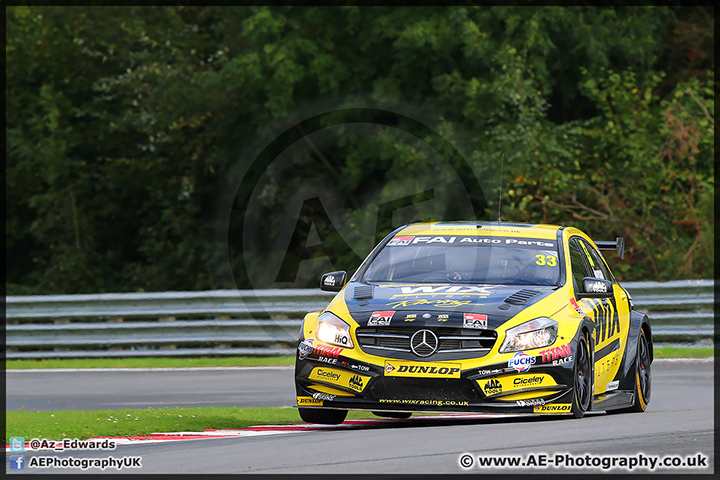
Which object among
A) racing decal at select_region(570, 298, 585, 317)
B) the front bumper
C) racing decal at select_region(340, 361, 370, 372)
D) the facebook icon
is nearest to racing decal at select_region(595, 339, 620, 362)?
racing decal at select_region(570, 298, 585, 317)

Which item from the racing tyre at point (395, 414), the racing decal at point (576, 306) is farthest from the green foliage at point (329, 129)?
the racing decal at point (576, 306)

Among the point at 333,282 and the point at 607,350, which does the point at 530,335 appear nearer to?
the point at 607,350

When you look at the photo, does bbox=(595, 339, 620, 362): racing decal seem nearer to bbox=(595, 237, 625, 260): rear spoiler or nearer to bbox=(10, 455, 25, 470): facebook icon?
bbox=(595, 237, 625, 260): rear spoiler

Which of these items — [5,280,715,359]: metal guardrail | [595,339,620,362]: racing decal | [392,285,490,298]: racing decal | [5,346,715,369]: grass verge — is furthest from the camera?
[5,280,715,359]: metal guardrail

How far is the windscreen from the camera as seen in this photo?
10539 mm

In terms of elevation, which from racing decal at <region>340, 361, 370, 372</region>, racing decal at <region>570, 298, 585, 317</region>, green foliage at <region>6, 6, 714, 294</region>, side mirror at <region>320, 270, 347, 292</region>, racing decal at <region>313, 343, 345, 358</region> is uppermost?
green foliage at <region>6, 6, 714, 294</region>

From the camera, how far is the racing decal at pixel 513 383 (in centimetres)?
911

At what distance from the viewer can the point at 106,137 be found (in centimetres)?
3609

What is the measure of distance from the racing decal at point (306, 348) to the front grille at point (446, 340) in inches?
22.2

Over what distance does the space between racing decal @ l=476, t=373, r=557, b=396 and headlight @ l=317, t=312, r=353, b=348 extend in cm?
113

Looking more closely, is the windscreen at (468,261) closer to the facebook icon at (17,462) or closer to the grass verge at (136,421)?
the grass verge at (136,421)

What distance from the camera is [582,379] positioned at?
32.2 feet

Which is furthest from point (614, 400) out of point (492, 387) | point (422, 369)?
point (422, 369)

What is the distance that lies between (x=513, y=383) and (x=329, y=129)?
2237cm
